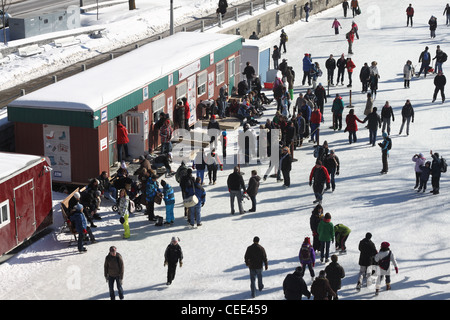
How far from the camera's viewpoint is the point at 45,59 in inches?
1395

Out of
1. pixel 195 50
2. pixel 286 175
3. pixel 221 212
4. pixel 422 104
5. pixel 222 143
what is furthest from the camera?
pixel 422 104

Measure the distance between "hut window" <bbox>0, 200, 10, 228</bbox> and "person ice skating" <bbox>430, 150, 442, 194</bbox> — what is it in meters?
11.4

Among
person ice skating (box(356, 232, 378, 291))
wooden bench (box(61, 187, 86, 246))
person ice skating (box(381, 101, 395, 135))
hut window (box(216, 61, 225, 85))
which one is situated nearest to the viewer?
person ice skating (box(356, 232, 378, 291))

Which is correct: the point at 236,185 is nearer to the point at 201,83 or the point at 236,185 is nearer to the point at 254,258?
the point at 254,258

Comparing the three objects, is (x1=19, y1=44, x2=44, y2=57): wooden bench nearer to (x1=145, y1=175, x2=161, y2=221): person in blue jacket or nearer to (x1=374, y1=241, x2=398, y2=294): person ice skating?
(x1=145, y1=175, x2=161, y2=221): person in blue jacket

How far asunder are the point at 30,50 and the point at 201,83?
35.9 ft

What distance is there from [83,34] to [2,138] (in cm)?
1934

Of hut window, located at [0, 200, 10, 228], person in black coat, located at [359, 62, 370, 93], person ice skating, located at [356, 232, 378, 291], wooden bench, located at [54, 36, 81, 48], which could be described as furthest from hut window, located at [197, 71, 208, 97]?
person ice skating, located at [356, 232, 378, 291]

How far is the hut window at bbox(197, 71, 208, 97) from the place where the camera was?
29.0 m

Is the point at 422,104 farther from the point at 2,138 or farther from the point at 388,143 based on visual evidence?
the point at 2,138

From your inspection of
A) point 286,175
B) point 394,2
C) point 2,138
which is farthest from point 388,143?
point 394,2

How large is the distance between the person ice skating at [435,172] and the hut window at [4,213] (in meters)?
11.4

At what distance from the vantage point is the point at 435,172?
21438 mm

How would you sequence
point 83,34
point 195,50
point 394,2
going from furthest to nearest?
point 394,2, point 83,34, point 195,50
